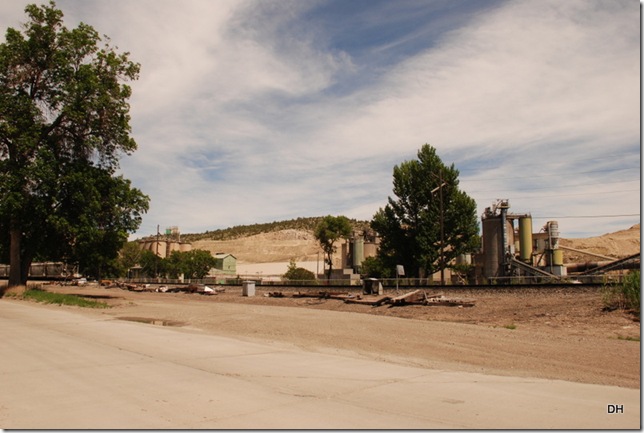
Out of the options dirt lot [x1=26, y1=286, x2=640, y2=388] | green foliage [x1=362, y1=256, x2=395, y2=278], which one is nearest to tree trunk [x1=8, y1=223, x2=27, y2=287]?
dirt lot [x1=26, y1=286, x2=640, y2=388]

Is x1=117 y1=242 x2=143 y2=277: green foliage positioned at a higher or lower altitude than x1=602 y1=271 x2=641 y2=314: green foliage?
higher

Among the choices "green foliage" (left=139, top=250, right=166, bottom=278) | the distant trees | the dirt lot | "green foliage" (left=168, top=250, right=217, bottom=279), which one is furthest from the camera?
"green foliage" (left=139, top=250, right=166, bottom=278)

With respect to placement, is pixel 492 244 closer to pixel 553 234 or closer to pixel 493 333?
pixel 553 234

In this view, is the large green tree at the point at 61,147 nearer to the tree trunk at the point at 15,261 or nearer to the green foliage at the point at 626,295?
the tree trunk at the point at 15,261

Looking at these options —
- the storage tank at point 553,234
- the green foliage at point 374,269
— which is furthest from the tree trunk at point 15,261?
the storage tank at point 553,234

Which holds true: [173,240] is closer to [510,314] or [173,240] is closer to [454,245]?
[454,245]

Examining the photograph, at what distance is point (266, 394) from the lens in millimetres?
7719

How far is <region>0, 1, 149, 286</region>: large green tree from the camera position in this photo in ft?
124

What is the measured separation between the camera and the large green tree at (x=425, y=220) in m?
58.4

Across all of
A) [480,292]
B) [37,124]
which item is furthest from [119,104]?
[480,292]

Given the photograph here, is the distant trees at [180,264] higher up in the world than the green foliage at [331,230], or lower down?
lower down

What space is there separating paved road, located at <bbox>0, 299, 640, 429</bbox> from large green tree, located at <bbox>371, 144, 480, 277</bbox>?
47.7 m

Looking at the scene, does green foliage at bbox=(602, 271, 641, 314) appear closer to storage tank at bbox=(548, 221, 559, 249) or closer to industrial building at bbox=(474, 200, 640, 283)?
industrial building at bbox=(474, 200, 640, 283)

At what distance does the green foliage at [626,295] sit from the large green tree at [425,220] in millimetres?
33116
